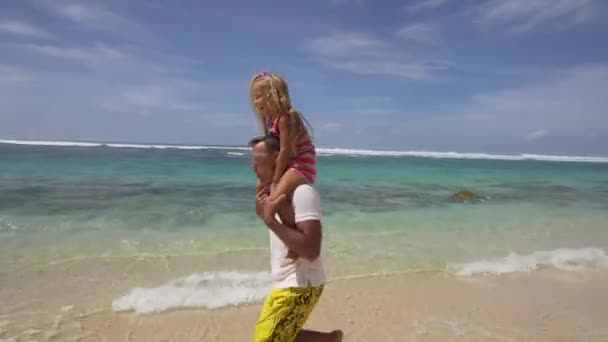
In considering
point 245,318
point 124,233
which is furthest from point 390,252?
point 124,233

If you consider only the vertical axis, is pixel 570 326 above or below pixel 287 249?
below

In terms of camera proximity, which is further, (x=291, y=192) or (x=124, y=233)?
(x=124, y=233)

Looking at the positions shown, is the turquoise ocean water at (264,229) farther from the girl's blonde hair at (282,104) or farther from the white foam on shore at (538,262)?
the girl's blonde hair at (282,104)

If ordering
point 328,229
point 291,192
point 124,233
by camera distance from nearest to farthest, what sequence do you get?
point 291,192 < point 124,233 < point 328,229

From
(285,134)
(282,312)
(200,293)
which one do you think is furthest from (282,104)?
(200,293)

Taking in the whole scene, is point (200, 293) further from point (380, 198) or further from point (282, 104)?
point (380, 198)

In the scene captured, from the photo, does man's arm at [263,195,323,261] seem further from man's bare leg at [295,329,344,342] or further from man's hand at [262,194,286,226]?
man's bare leg at [295,329,344,342]

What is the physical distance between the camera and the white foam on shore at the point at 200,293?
4996mm

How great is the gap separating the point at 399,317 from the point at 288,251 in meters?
3.22

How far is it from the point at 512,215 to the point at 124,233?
1105 cm

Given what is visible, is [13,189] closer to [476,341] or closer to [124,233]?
[124,233]

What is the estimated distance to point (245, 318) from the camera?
15.8 ft

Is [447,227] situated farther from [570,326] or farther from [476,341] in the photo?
[476,341]

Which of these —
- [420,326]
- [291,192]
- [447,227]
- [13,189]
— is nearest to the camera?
[291,192]
